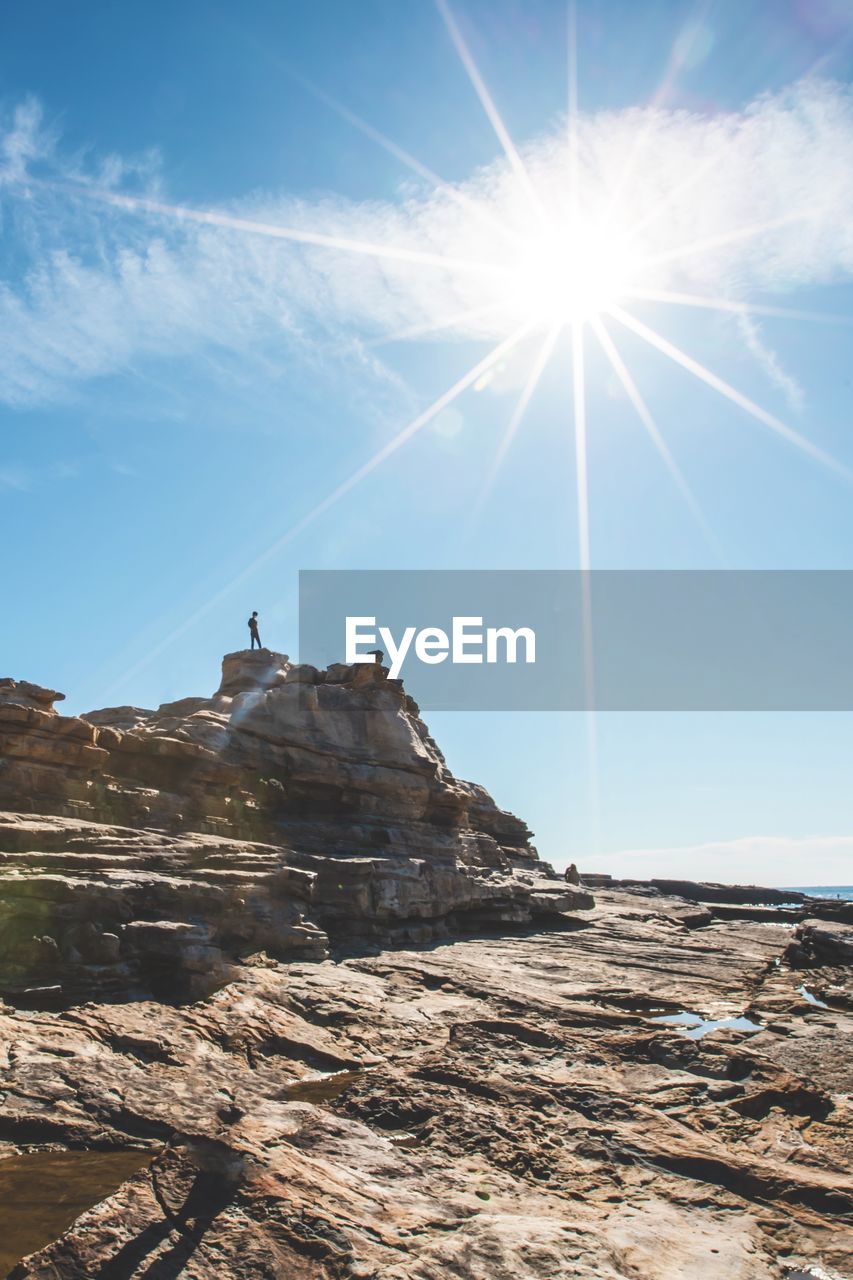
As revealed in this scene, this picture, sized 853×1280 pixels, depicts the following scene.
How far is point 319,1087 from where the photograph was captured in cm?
1719

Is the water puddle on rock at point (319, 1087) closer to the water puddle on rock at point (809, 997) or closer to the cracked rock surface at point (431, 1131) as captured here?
the cracked rock surface at point (431, 1131)

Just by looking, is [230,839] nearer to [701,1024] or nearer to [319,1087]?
[319,1087]

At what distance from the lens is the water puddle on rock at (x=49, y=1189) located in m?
10.4

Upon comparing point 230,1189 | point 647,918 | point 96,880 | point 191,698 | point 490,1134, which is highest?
point 191,698

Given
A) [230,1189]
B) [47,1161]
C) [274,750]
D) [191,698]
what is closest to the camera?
[230,1189]

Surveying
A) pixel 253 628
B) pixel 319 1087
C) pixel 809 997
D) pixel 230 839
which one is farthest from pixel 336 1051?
pixel 253 628

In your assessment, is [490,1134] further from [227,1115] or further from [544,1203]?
[227,1115]

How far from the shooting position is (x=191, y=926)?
73.6ft

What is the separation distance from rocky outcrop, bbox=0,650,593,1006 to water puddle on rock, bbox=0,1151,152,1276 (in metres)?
6.58

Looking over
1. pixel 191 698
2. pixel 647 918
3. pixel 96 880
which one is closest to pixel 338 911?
pixel 96 880

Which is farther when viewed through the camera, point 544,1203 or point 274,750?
point 274,750

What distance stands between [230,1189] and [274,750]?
30.1 metres

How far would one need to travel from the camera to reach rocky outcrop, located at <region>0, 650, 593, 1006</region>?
69.9ft

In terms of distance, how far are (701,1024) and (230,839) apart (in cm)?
1862
